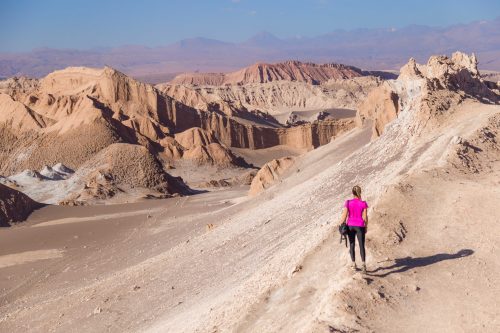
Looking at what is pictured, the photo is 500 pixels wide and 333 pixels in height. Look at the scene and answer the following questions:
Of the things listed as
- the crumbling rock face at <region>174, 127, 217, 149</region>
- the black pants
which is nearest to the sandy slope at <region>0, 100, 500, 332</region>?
the black pants

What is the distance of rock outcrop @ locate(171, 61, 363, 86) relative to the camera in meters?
114

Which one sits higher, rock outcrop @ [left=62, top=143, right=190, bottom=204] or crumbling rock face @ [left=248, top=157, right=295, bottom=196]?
crumbling rock face @ [left=248, top=157, right=295, bottom=196]

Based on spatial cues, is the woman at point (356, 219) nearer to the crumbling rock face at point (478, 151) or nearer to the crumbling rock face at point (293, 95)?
the crumbling rock face at point (478, 151)

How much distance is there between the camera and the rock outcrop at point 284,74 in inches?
4476

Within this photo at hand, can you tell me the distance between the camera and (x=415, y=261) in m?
7.32

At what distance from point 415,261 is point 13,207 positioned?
835 inches

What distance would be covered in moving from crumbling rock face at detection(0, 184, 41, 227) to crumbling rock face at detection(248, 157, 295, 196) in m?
9.65

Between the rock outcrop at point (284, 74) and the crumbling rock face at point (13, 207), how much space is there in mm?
87216

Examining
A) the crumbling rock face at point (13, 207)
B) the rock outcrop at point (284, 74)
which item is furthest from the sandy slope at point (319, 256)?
the rock outcrop at point (284, 74)

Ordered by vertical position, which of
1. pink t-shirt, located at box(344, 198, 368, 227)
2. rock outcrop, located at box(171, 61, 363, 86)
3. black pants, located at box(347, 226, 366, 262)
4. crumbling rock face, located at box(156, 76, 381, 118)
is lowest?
crumbling rock face, located at box(156, 76, 381, 118)

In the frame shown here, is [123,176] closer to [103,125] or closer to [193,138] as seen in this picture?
[103,125]

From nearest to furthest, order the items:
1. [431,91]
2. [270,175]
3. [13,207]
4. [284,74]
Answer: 1. [431,91]
2. [270,175]
3. [13,207]
4. [284,74]

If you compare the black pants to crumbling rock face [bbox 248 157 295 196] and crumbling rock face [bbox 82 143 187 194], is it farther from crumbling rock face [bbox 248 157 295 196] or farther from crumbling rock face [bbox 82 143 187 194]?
crumbling rock face [bbox 82 143 187 194]

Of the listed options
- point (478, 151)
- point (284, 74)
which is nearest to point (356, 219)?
point (478, 151)
